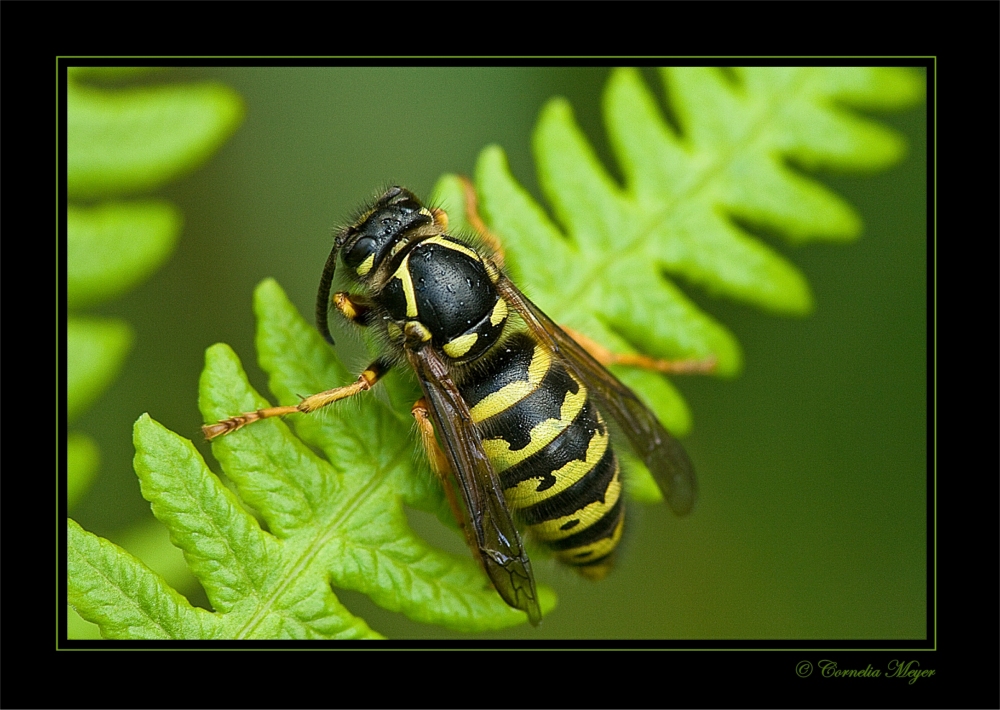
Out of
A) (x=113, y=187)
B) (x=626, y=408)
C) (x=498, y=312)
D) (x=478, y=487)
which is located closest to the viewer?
(x=478, y=487)

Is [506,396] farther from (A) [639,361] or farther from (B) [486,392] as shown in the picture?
(A) [639,361]

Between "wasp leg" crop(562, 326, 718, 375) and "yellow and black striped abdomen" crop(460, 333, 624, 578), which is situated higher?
"wasp leg" crop(562, 326, 718, 375)

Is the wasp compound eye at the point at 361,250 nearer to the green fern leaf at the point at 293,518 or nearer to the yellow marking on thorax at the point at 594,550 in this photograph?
the green fern leaf at the point at 293,518

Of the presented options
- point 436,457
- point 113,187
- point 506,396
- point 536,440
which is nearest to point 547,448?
point 536,440

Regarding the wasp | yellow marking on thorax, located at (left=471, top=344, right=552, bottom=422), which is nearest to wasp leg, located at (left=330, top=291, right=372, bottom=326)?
the wasp

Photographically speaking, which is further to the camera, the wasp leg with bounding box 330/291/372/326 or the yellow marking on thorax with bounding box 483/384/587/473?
the wasp leg with bounding box 330/291/372/326

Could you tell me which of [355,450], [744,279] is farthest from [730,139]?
[355,450]

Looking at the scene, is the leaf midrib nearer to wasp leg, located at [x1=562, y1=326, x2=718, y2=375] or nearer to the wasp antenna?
the wasp antenna
